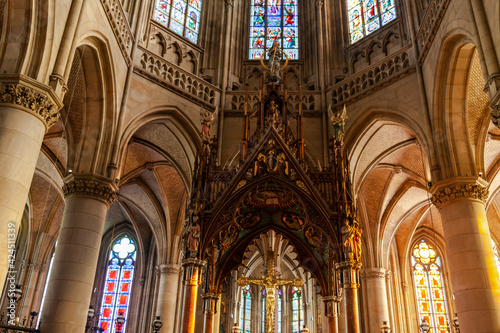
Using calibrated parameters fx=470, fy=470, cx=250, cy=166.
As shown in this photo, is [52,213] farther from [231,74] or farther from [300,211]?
[300,211]

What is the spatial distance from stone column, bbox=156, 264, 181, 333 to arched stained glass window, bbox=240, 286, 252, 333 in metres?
7.60

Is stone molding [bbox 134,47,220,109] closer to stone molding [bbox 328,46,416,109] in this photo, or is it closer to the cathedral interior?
the cathedral interior

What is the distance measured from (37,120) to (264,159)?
4605mm

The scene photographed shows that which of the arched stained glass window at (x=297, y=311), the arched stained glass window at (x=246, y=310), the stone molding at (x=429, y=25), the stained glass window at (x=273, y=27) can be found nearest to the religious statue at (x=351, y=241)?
the stone molding at (x=429, y=25)

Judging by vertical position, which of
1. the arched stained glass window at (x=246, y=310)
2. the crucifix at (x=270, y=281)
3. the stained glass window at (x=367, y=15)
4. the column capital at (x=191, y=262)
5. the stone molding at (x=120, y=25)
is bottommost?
the column capital at (x=191, y=262)

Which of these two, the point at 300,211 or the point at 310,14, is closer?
the point at 300,211

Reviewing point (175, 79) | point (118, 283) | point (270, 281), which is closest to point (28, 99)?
point (175, 79)

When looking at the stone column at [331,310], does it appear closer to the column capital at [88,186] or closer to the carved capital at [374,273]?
the column capital at [88,186]

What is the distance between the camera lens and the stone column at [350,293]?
8742 mm

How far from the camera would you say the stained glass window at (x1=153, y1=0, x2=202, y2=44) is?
1712 cm

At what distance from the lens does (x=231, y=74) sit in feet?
57.0

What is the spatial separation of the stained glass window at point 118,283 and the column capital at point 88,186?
1076cm

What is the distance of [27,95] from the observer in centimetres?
809

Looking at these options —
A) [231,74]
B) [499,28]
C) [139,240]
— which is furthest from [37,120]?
[139,240]
